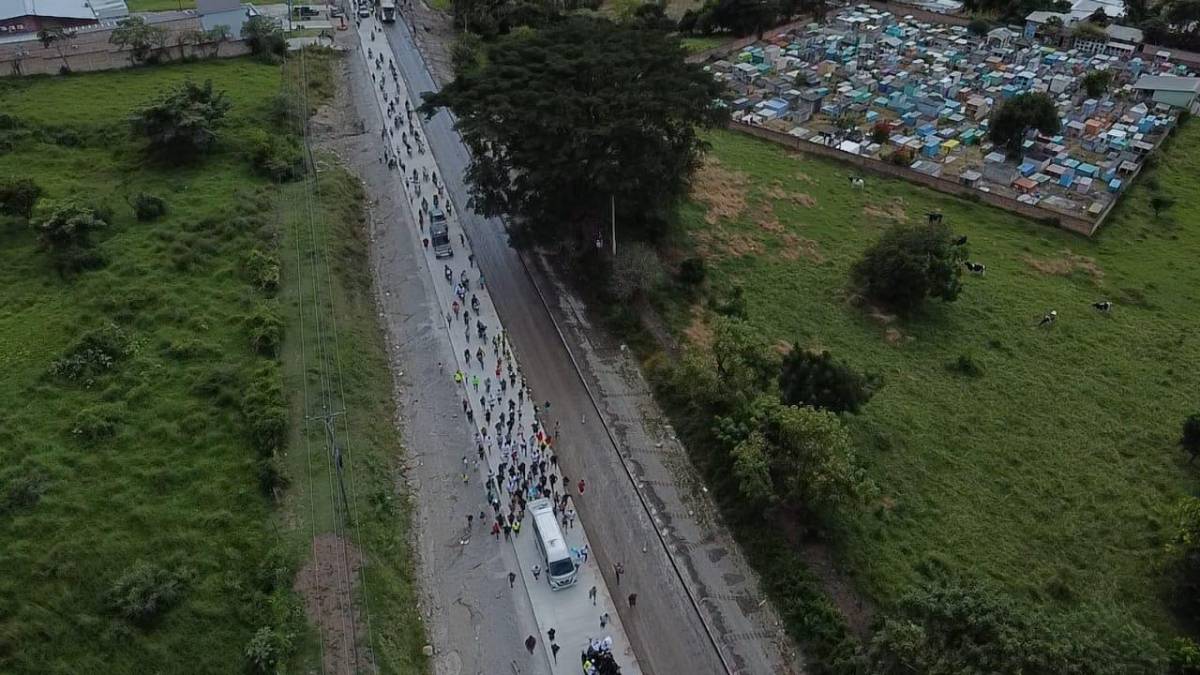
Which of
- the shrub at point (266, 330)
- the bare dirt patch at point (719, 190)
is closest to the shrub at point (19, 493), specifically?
the shrub at point (266, 330)

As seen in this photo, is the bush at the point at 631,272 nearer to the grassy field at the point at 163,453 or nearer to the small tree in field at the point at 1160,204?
the grassy field at the point at 163,453

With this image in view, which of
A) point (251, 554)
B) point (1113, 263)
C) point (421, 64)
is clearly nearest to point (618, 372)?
point (251, 554)

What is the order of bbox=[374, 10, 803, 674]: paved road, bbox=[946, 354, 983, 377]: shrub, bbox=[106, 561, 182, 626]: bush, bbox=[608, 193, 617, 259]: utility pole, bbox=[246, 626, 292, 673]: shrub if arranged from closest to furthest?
bbox=[246, 626, 292, 673]: shrub → bbox=[106, 561, 182, 626]: bush → bbox=[374, 10, 803, 674]: paved road → bbox=[946, 354, 983, 377]: shrub → bbox=[608, 193, 617, 259]: utility pole

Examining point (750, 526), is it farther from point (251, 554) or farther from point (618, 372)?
point (251, 554)

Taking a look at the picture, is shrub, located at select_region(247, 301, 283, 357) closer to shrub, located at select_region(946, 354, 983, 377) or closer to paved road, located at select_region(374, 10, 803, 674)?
paved road, located at select_region(374, 10, 803, 674)

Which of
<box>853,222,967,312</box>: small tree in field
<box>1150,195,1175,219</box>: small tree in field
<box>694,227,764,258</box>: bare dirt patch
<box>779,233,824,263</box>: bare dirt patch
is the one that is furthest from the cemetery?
<box>694,227,764,258</box>: bare dirt patch

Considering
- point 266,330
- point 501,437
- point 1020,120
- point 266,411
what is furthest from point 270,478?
point 1020,120
